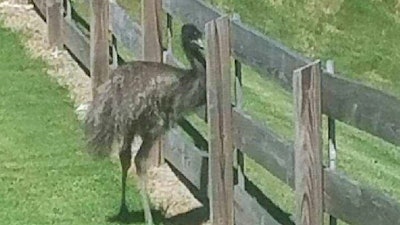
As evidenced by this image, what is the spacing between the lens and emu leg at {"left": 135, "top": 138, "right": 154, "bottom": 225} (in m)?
7.57

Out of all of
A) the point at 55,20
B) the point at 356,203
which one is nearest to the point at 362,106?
the point at 356,203

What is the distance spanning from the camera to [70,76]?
11.7m

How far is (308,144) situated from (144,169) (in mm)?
2272

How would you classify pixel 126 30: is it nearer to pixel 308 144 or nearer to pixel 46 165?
pixel 46 165

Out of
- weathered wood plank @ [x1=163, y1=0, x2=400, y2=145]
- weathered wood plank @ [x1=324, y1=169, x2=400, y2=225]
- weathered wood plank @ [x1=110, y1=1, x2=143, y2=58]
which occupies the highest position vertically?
weathered wood plank @ [x1=163, y1=0, x2=400, y2=145]

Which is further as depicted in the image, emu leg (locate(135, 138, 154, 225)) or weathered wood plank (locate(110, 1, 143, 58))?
weathered wood plank (locate(110, 1, 143, 58))

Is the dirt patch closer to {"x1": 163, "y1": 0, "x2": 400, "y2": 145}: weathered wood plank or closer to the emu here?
the emu

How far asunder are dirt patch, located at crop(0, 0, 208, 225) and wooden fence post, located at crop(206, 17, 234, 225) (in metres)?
0.75

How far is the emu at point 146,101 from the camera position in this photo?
24.1ft

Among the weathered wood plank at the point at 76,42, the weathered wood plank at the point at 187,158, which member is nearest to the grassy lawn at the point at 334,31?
the weathered wood plank at the point at 76,42

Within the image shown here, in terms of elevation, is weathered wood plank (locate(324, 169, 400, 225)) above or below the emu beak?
above

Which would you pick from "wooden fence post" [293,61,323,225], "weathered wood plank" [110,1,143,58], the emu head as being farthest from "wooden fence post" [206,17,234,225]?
"weathered wood plank" [110,1,143,58]

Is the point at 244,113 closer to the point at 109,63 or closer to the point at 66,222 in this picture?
the point at 66,222

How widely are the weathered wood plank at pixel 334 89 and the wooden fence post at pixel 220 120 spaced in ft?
0.40
